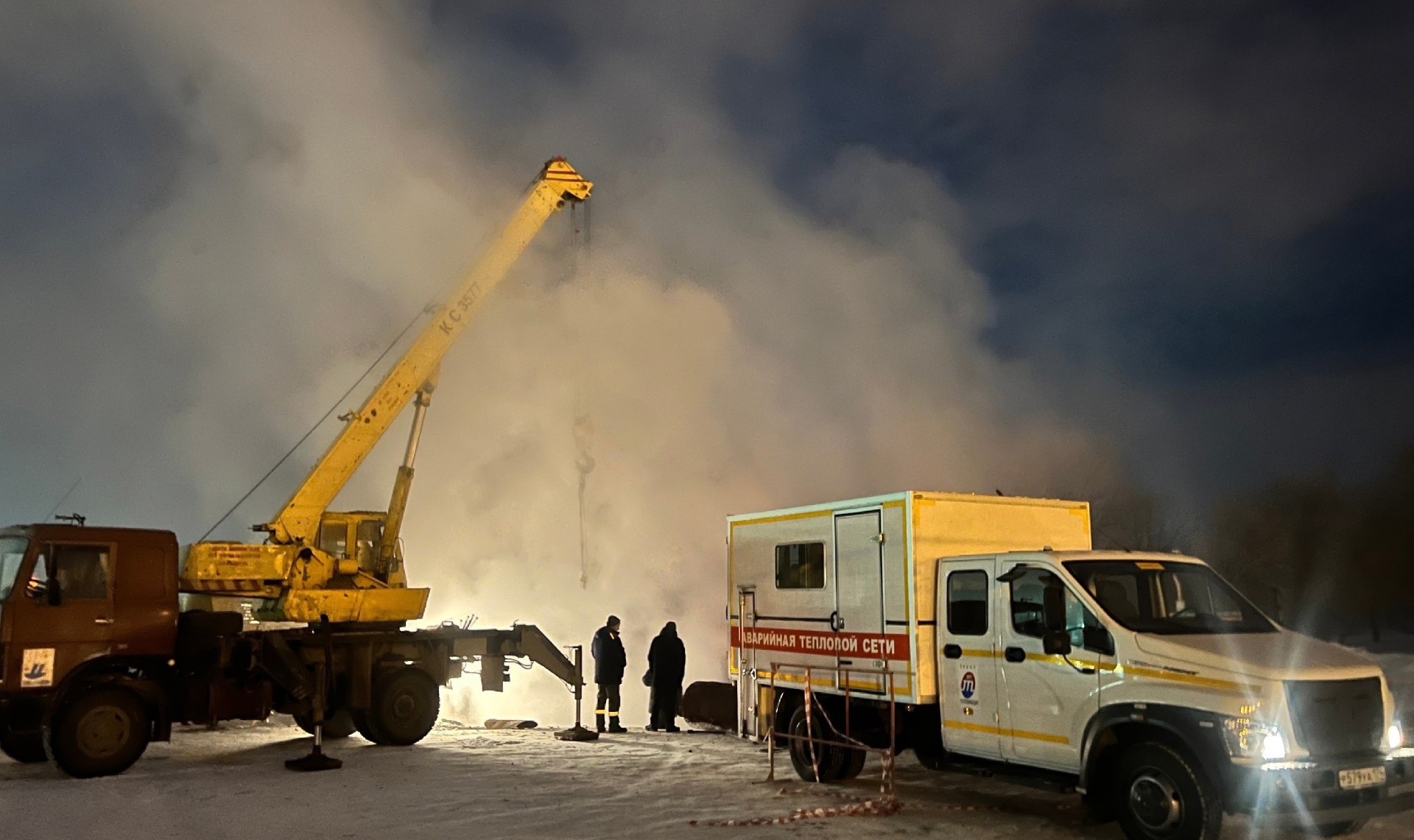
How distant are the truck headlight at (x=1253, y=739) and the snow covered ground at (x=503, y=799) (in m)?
1.50

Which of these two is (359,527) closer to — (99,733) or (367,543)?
(367,543)

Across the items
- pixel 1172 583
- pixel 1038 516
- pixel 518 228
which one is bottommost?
pixel 1172 583

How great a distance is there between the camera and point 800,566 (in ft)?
37.9

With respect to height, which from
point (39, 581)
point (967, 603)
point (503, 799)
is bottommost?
point (503, 799)

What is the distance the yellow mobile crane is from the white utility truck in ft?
23.0

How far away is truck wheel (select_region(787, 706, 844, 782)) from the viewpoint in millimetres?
11195

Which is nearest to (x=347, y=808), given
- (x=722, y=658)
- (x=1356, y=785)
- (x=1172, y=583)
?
(x=1172, y=583)

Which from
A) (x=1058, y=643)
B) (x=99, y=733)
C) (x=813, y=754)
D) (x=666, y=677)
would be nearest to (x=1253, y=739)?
(x=1058, y=643)

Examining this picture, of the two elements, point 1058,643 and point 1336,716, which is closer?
point 1336,716

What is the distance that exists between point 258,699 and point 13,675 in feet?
9.91

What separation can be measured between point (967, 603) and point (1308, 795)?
3202 mm

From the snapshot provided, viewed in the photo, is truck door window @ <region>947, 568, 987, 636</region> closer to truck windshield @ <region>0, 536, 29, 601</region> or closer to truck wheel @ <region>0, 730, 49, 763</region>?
truck windshield @ <region>0, 536, 29, 601</region>

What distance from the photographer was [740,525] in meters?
12.6

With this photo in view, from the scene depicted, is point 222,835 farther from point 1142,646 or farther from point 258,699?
point 1142,646
